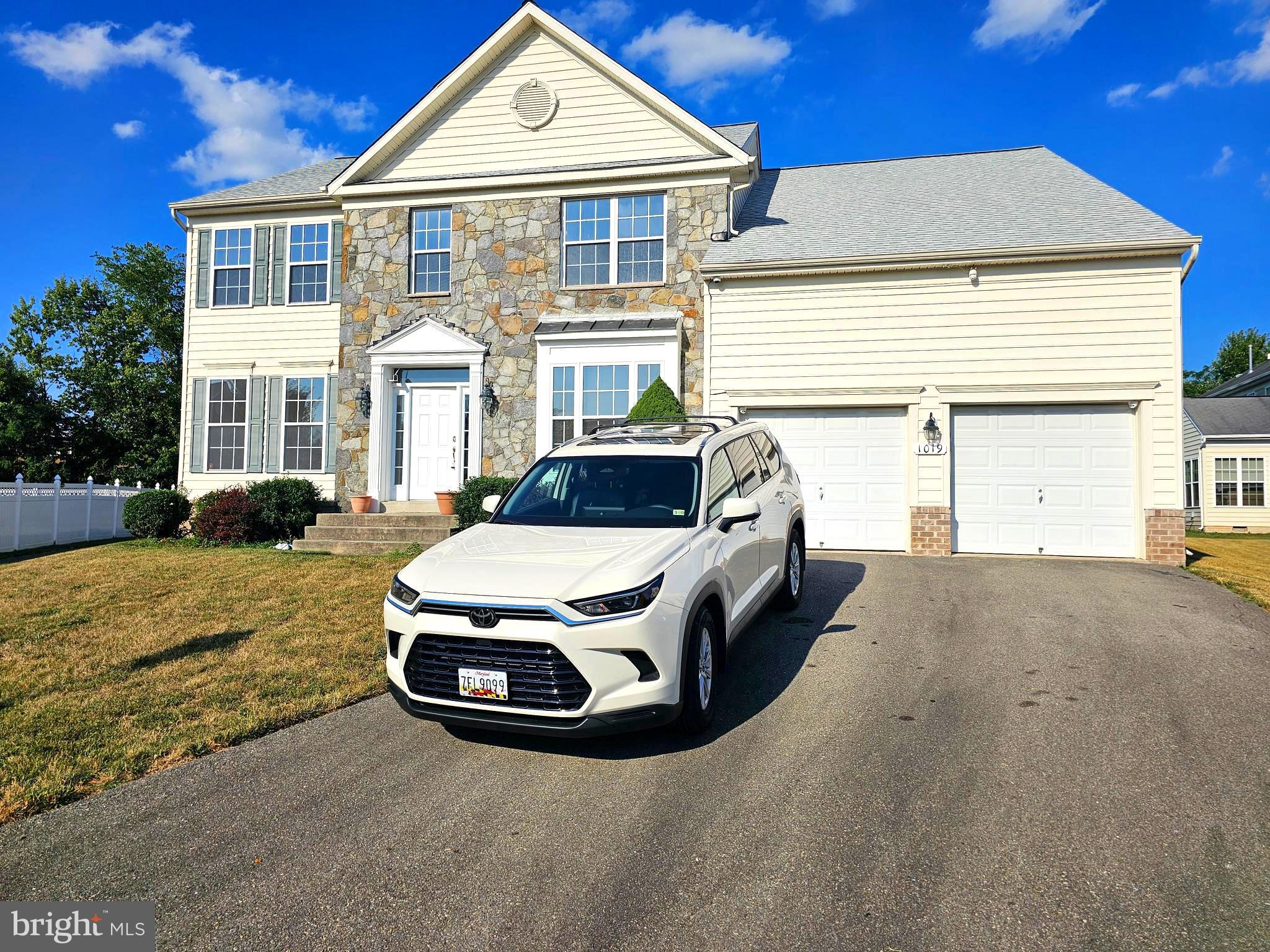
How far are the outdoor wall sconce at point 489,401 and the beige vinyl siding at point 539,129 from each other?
165 inches

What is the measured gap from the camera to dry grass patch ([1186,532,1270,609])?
902cm

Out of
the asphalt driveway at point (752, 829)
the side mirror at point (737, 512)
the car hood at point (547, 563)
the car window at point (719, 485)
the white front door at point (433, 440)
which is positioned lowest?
the asphalt driveway at point (752, 829)

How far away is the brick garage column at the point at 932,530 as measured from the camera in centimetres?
1178

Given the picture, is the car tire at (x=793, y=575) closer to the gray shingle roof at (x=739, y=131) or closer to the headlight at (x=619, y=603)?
the headlight at (x=619, y=603)

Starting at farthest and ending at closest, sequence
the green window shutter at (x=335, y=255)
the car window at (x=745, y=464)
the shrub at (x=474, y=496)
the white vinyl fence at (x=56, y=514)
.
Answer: the green window shutter at (x=335, y=255) < the white vinyl fence at (x=56, y=514) < the shrub at (x=474, y=496) < the car window at (x=745, y=464)

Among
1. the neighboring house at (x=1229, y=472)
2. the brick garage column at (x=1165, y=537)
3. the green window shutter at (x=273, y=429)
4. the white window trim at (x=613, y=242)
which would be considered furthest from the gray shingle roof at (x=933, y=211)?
the neighboring house at (x=1229, y=472)

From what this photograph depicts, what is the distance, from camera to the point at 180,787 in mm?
4035

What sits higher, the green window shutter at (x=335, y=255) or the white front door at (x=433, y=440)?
the green window shutter at (x=335, y=255)

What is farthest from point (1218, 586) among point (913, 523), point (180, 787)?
point (180, 787)

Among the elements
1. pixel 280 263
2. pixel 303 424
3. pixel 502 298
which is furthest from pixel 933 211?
pixel 280 263

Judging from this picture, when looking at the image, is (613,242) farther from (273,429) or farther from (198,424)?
(198,424)

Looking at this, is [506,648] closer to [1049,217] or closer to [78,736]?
[78,736]

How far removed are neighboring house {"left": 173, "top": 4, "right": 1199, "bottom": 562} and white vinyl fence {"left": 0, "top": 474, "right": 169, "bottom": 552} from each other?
2.10m

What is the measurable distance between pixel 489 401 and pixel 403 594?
32.5 feet
